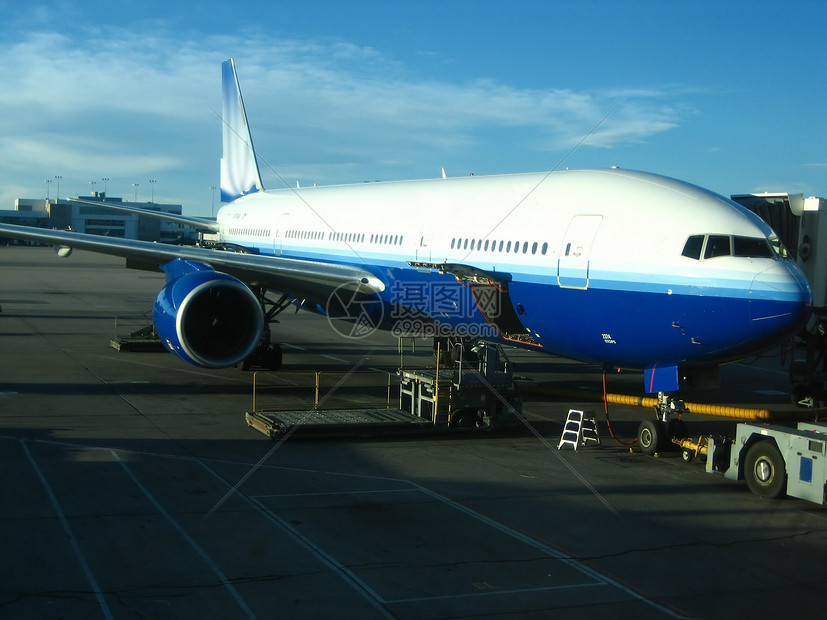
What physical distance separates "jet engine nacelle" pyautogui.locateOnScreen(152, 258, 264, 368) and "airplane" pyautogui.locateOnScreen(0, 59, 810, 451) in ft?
0.11

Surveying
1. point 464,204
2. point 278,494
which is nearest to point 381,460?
point 278,494

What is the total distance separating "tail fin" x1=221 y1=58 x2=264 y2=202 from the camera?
28.5 metres

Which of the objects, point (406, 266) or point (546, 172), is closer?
point (546, 172)

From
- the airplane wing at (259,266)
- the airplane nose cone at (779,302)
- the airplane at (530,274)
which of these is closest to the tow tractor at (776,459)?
the airplane at (530,274)

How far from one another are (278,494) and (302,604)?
120 inches

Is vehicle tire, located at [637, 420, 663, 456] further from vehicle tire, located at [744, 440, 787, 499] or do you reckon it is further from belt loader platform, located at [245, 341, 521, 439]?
belt loader platform, located at [245, 341, 521, 439]

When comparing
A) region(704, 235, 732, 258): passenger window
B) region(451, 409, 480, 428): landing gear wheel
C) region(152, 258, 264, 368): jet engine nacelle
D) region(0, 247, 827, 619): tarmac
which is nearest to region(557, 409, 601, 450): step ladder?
region(0, 247, 827, 619): tarmac

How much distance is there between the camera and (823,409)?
16.1 meters

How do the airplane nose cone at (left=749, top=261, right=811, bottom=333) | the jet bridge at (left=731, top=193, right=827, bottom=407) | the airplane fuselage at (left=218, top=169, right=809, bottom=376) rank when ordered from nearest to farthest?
the airplane nose cone at (left=749, top=261, right=811, bottom=333)
the airplane fuselage at (left=218, top=169, right=809, bottom=376)
the jet bridge at (left=731, top=193, right=827, bottom=407)

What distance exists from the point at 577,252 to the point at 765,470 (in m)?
3.71

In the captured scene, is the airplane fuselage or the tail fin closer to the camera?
the airplane fuselage

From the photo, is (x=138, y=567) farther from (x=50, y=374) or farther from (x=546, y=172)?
(x=50, y=374)

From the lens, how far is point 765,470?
1062cm

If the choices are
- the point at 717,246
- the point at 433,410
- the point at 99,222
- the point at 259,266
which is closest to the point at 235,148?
the point at 259,266
